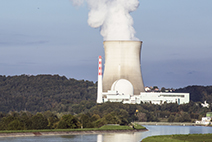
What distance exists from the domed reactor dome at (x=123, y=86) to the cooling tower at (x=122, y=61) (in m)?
1.58

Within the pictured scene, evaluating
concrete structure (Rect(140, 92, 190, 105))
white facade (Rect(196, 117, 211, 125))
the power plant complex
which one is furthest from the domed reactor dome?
white facade (Rect(196, 117, 211, 125))

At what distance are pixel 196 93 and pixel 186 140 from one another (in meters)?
98.2

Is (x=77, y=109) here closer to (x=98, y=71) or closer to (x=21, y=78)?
(x=98, y=71)

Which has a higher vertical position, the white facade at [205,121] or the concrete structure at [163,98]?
the concrete structure at [163,98]

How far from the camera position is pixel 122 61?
116m

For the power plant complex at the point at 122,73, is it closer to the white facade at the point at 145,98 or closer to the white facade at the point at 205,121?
the white facade at the point at 145,98

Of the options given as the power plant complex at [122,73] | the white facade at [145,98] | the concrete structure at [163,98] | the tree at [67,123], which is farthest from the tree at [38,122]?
the concrete structure at [163,98]

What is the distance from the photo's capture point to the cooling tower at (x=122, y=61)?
115 m

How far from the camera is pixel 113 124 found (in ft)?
274

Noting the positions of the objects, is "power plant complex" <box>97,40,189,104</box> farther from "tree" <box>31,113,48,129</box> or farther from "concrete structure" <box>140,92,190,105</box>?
"tree" <box>31,113,48,129</box>

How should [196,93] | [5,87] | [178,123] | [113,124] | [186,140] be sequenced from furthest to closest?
[5,87]
[196,93]
[178,123]
[113,124]
[186,140]

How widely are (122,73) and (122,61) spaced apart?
2.94 metres

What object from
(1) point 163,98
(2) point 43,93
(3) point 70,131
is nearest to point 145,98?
(1) point 163,98

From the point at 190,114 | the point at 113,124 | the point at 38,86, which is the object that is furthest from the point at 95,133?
the point at 38,86
